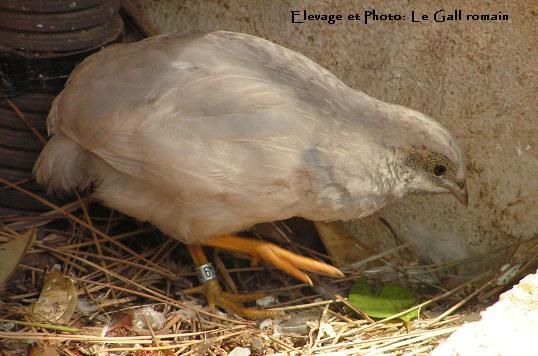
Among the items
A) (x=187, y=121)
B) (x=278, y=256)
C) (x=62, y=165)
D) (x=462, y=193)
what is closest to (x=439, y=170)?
(x=462, y=193)

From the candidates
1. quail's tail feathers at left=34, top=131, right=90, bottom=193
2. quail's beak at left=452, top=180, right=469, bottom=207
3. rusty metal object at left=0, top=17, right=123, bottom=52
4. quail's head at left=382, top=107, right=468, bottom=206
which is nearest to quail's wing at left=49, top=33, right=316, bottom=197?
quail's tail feathers at left=34, top=131, right=90, bottom=193

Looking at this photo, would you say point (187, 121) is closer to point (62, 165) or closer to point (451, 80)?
point (62, 165)

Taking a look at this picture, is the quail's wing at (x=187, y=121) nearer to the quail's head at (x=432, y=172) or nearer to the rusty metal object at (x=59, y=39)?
the rusty metal object at (x=59, y=39)

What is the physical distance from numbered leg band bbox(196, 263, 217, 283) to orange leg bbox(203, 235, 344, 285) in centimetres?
10

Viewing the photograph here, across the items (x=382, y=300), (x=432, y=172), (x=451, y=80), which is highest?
(x=451, y=80)

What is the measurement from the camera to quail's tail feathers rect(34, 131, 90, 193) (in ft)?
10.2

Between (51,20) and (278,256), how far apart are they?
4.11 ft

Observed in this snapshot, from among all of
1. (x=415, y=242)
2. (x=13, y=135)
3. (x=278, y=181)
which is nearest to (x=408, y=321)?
(x=415, y=242)

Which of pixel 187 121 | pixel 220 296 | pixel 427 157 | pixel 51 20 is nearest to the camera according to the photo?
pixel 187 121

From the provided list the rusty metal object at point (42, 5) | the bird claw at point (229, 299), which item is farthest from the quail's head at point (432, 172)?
the rusty metal object at point (42, 5)

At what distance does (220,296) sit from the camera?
3.21 meters

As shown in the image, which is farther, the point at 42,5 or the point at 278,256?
the point at 278,256

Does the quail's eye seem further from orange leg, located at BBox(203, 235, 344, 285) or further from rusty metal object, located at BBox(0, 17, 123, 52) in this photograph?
rusty metal object, located at BBox(0, 17, 123, 52)

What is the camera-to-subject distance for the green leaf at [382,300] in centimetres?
312
